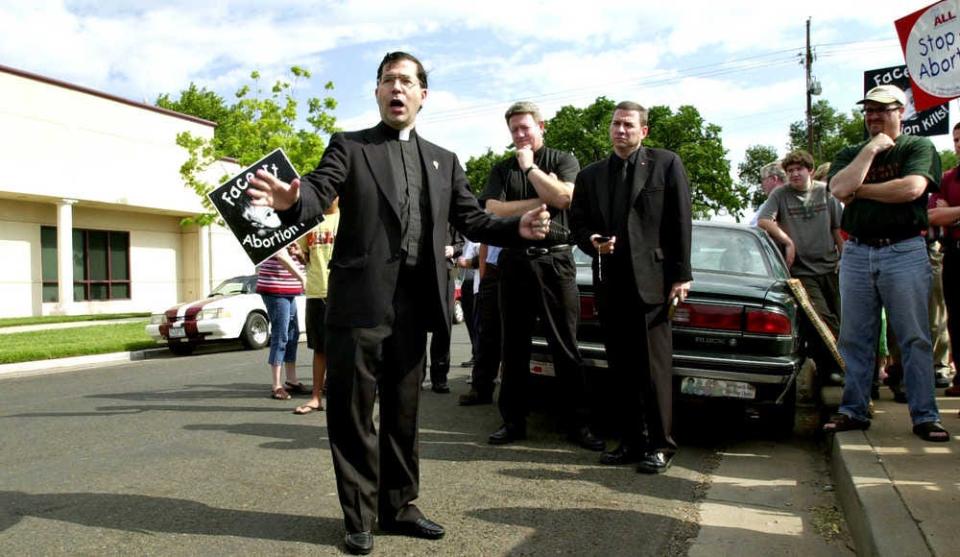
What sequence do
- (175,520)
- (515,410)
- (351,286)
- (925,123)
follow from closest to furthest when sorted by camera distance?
(351,286)
(175,520)
(515,410)
(925,123)

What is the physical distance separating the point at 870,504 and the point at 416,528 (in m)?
1.95

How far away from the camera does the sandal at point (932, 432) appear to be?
14.3 feet

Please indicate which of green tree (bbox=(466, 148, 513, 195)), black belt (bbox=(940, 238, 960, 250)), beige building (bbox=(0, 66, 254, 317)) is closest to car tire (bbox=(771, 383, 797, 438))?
black belt (bbox=(940, 238, 960, 250))

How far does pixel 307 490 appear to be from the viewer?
408 cm

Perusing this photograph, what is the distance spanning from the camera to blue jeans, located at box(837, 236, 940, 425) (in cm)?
449

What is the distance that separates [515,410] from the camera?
5227mm

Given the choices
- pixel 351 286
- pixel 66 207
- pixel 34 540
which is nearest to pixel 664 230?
pixel 351 286

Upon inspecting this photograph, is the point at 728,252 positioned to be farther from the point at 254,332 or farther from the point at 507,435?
the point at 254,332

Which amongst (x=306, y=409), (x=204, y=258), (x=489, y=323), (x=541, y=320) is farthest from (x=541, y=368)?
(x=204, y=258)

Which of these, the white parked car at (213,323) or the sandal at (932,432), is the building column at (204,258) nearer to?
the white parked car at (213,323)

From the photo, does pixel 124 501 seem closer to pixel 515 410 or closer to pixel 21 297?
pixel 515 410

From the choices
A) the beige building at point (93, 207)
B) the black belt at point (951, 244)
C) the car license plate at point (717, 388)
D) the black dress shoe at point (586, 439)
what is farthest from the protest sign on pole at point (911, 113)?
the beige building at point (93, 207)

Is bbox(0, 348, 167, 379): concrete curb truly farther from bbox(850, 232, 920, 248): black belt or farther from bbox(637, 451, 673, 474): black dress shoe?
bbox(850, 232, 920, 248): black belt

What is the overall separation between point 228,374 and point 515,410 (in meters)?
5.30
